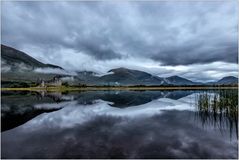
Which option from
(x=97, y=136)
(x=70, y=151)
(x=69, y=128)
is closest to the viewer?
(x=70, y=151)

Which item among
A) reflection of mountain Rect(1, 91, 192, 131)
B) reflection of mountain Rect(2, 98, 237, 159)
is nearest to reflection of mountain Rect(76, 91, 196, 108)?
reflection of mountain Rect(1, 91, 192, 131)

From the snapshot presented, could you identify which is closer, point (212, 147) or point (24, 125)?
point (212, 147)

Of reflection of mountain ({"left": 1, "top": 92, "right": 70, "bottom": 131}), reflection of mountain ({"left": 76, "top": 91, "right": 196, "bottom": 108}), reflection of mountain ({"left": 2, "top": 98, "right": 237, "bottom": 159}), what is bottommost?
reflection of mountain ({"left": 2, "top": 98, "right": 237, "bottom": 159})

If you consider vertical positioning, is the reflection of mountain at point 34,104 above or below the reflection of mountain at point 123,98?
below

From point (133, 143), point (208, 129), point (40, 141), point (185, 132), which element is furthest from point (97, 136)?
point (208, 129)

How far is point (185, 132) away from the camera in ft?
46.8

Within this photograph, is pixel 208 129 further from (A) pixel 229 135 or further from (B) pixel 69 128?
(B) pixel 69 128

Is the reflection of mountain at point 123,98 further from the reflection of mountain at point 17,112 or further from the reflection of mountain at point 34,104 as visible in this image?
the reflection of mountain at point 17,112

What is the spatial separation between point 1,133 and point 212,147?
50.3 feet

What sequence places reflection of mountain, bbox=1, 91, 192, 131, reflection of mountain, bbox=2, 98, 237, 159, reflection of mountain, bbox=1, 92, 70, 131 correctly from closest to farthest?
1. reflection of mountain, bbox=2, 98, 237, 159
2. reflection of mountain, bbox=1, 92, 70, 131
3. reflection of mountain, bbox=1, 91, 192, 131

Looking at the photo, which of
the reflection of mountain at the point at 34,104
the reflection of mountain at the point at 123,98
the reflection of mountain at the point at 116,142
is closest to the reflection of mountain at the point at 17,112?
the reflection of mountain at the point at 34,104

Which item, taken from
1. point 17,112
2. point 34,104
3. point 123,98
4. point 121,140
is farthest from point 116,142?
point 123,98

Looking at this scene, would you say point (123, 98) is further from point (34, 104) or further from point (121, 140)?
point (121, 140)

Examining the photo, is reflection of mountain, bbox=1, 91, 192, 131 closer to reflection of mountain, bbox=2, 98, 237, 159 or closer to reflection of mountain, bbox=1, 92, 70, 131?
reflection of mountain, bbox=1, 92, 70, 131
